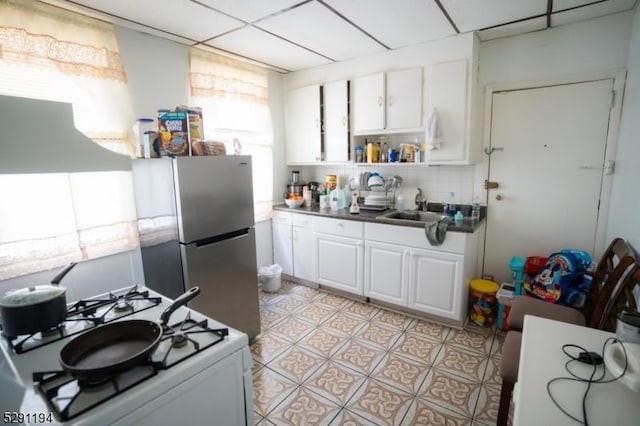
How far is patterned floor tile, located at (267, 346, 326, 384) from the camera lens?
207 cm

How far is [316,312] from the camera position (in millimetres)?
2893

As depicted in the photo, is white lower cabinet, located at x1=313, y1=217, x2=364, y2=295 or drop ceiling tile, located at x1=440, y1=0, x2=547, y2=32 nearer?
drop ceiling tile, located at x1=440, y1=0, x2=547, y2=32

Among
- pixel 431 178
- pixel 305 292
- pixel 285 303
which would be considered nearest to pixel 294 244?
pixel 305 292

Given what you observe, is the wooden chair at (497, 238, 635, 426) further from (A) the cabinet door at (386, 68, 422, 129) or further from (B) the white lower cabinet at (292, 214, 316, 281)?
(B) the white lower cabinet at (292, 214, 316, 281)

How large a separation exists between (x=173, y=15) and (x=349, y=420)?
2725mm

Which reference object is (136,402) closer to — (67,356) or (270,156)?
(67,356)

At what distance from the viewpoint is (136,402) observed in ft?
2.56

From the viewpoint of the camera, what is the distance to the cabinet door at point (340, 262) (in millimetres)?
2969

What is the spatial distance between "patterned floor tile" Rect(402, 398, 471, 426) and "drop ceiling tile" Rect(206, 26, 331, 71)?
2754 millimetres

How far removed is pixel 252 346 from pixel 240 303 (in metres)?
0.36

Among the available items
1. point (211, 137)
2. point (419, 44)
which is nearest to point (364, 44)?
point (419, 44)

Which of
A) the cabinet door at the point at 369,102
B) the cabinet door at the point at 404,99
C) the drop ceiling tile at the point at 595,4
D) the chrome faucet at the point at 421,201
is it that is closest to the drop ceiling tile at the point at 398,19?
the cabinet door at the point at 404,99

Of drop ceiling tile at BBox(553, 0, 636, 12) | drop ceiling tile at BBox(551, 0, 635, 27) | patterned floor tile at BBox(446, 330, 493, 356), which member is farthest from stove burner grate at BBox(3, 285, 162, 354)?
drop ceiling tile at BBox(551, 0, 635, 27)

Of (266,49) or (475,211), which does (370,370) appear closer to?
(475,211)
